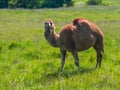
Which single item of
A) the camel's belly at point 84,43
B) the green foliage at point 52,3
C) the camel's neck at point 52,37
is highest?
the camel's neck at point 52,37

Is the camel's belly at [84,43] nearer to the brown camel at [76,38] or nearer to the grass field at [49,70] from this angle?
the brown camel at [76,38]

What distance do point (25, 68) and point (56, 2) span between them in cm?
8049

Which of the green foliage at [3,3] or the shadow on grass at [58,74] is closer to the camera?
the shadow on grass at [58,74]

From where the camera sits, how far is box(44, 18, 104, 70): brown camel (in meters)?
11.0

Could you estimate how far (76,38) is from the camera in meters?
11.5

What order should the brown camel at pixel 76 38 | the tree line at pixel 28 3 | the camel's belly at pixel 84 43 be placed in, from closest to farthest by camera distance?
the brown camel at pixel 76 38
the camel's belly at pixel 84 43
the tree line at pixel 28 3

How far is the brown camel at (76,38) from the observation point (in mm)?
11015

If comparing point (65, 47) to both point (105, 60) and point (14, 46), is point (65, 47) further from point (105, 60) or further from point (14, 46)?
point (14, 46)

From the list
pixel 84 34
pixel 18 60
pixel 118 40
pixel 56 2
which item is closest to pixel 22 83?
pixel 84 34

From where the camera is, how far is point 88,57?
13.6 meters

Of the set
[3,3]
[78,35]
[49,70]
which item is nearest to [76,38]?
[78,35]

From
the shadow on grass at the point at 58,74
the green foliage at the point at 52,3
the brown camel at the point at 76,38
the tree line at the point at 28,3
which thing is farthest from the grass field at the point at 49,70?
the green foliage at the point at 52,3

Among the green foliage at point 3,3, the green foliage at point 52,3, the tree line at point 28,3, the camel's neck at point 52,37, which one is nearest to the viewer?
the camel's neck at point 52,37

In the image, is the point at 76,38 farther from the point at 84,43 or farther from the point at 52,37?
the point at 52,37
